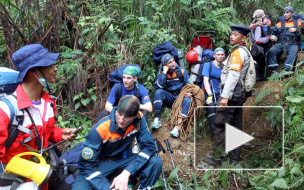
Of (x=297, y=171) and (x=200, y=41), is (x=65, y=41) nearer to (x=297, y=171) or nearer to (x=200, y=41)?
(x=200, y=41)

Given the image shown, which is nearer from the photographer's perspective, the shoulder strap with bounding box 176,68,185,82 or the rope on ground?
the rope on ground

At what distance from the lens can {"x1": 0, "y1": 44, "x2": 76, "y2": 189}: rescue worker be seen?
2.34m

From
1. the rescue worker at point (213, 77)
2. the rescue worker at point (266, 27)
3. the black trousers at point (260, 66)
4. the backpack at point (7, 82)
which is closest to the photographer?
the backpack at point (7, 82)

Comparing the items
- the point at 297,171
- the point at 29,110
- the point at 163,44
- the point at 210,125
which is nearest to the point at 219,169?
the point at 297,171

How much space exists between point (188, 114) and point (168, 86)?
85 cm

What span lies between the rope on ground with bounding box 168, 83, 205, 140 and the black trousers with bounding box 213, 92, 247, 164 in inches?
41.2

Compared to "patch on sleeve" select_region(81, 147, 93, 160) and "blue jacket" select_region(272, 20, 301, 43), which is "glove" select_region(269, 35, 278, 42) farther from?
"patch on sleeve" select_region(81, 147, 93, 160)

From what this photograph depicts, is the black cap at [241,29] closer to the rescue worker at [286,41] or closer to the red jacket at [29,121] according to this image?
the red jacket at [29,121]

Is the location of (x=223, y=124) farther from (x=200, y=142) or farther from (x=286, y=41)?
(x=286, y=41)

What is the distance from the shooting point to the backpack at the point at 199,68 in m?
6.14

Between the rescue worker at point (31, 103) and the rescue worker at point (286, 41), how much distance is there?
606 cm

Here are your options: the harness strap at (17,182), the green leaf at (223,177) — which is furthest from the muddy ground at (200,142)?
the harness strap at (17,182)

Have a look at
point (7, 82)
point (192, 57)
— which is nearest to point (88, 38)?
point (192, 57)

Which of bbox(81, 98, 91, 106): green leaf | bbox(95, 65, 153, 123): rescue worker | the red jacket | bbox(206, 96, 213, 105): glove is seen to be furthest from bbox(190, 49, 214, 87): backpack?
the red jacket
